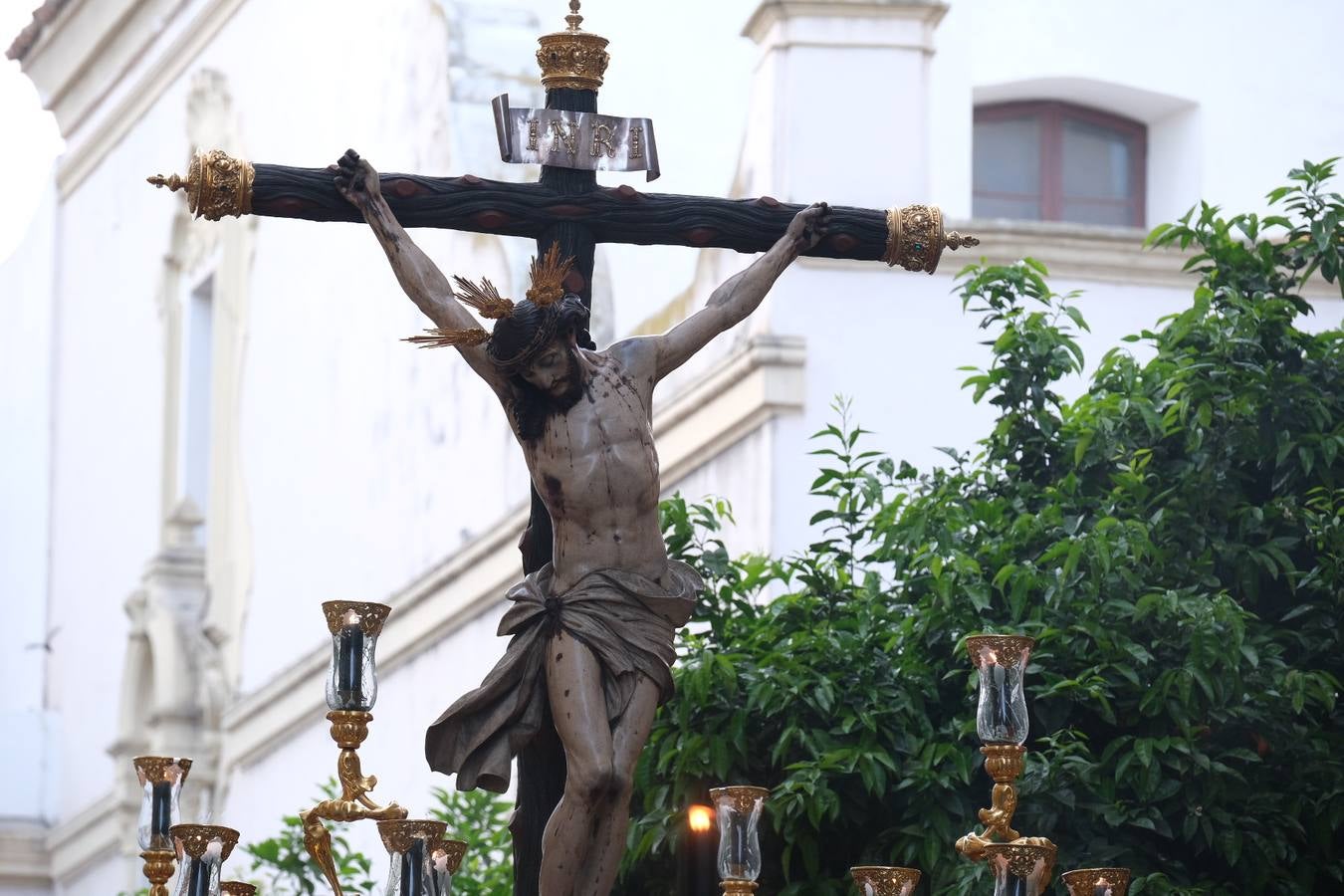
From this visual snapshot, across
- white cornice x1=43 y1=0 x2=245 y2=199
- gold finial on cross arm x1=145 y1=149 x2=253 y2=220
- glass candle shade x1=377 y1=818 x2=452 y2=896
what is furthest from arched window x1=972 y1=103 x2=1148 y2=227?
glass candle shade x1=377 y1=818 x2=452 y2=896

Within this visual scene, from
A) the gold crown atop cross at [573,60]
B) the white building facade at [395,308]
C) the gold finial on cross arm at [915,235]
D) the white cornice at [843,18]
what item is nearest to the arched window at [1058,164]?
the white building facade at [395,308]

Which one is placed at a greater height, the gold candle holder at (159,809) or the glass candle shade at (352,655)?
the glass candle shade at (352,655)

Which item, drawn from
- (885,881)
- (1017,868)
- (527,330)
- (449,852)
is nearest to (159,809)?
(449,852)

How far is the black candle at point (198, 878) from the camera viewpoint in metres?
9.03

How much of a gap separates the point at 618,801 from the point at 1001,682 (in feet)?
3.54

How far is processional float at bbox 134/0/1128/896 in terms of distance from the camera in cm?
896

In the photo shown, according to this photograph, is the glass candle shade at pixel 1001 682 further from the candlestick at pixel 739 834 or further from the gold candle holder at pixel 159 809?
the gold candle holder at pixel 159 809

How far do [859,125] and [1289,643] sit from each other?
5018mm

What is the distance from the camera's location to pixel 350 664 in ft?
29.4

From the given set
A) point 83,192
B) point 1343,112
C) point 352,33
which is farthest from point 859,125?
point 83,192

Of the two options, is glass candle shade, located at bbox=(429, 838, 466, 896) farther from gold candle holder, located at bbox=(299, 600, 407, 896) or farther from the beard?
the beard

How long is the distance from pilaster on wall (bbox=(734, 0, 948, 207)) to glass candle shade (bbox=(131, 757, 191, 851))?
7513 millimetres

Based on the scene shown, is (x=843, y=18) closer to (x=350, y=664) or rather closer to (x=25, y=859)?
(x=350, y=664)

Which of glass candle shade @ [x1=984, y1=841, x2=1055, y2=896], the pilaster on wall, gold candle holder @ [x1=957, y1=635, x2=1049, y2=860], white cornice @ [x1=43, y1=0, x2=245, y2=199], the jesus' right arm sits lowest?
glass candle shade @ [x1=984, y1=841, x2=1055, y2=896]
